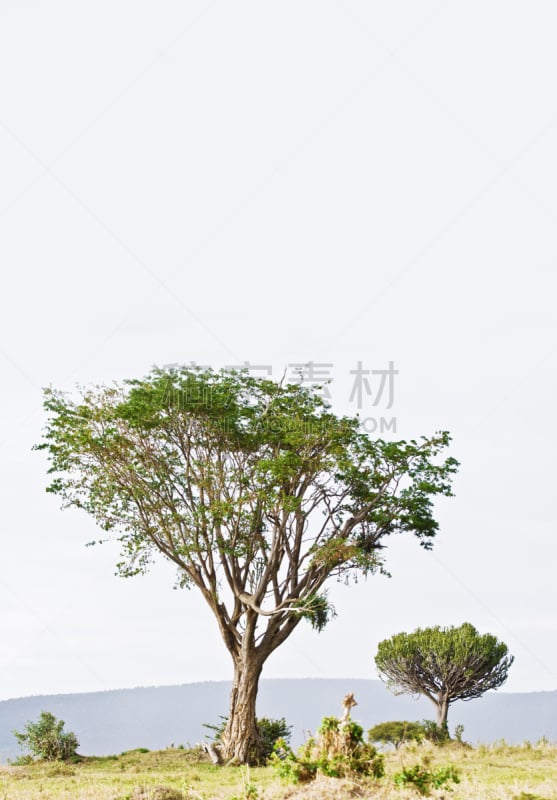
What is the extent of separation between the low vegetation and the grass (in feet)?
0.04

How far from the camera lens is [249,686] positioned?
19.2 m

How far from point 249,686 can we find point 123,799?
368 inches

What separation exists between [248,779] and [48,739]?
41.6 feet

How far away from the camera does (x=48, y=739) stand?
20.6 metres

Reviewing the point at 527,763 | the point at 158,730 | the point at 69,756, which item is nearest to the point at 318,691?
the point at 158,730

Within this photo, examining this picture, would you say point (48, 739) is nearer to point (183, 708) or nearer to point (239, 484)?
point (239, 484)

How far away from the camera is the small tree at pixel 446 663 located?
28797mm

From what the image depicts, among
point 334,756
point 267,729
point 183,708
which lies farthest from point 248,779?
point 183,708

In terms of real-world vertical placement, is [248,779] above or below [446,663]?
below

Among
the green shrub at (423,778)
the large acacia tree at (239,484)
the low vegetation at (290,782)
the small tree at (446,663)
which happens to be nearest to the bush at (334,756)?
the low vegetation at (290,782)

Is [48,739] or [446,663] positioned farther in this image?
[446,663]

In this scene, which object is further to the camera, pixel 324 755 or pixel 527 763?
pixel 527 763

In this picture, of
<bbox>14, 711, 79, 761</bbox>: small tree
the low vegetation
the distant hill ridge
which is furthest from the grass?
the distant hill ridge

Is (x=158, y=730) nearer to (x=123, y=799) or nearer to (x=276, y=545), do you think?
(x=276, y=545)
